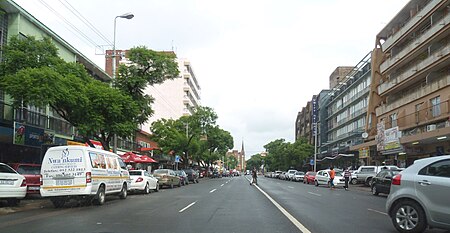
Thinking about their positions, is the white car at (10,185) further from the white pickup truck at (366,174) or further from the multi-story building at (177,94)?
the multi-story building at (177,94)

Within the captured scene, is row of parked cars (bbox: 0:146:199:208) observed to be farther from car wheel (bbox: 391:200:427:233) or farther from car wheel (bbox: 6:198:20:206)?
car wheel (bbox: 391:200:427:233)

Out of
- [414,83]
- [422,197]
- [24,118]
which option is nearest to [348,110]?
[414,83]

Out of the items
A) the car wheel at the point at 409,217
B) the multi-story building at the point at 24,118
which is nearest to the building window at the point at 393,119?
the multi-story building at the point at 24,118

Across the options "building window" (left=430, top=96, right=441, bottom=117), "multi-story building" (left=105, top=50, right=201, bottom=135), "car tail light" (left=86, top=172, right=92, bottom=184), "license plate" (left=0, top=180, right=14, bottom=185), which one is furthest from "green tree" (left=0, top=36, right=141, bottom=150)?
"multi-story building" (left=105, top=50, right=201, bottom=135)

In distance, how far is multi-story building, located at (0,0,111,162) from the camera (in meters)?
23.8

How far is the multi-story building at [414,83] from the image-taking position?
109 ft

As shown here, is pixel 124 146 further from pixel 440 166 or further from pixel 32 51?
pixel 440 166

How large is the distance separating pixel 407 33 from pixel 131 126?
2837 cm

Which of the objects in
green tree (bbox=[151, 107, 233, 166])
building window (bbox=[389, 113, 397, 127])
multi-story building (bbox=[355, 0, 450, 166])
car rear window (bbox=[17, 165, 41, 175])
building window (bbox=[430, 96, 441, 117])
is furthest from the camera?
green tree (bbox=[151, 107, 233, 166])

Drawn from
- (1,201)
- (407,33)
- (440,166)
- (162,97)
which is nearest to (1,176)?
(1,201)

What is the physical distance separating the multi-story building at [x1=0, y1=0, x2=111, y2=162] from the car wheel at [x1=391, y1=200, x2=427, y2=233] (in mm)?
18663

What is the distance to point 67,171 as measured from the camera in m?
15.9

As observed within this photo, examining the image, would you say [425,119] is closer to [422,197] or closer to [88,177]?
[88,177]

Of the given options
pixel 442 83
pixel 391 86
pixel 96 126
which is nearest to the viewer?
pixel 96 126
